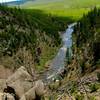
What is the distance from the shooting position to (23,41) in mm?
150500

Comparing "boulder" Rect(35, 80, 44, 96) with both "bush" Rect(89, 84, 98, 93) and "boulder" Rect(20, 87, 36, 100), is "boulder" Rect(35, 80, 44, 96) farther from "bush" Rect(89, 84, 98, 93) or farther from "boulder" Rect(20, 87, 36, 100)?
"bush" Rect(89, 84, 98, 93)

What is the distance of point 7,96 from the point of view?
24781 millimetres

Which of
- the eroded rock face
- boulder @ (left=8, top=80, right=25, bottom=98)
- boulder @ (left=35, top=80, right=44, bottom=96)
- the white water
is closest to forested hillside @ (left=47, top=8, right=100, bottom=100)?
boulder @ (left=35, top=80, right=44, bottom=96)

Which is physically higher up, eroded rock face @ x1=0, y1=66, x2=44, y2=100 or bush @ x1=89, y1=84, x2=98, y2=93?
eroded rock face @ x1=0, y1=66, x2=44, y2=100

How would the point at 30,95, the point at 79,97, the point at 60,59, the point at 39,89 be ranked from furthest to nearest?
1. the point at 60,59
2. the point at 39,89
3. the point at 30,95
4. the point at 79,97

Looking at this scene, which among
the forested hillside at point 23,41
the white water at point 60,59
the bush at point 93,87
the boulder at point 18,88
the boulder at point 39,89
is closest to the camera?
the boulder at point 18,88

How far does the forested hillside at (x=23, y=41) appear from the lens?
432 ft

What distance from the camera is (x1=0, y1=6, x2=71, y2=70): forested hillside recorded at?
5182 inches

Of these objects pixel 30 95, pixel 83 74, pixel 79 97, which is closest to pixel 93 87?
pixel 30 95

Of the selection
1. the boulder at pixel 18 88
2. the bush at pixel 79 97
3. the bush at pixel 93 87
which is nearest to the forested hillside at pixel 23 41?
the bush at pixel 93 87

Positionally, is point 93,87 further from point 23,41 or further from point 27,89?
point 23,41

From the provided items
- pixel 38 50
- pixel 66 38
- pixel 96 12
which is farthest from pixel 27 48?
pixel 96 12

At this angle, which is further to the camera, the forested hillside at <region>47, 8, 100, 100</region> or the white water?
the white water

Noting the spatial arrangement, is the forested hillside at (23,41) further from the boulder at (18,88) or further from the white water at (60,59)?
the boulder at (18,88)
